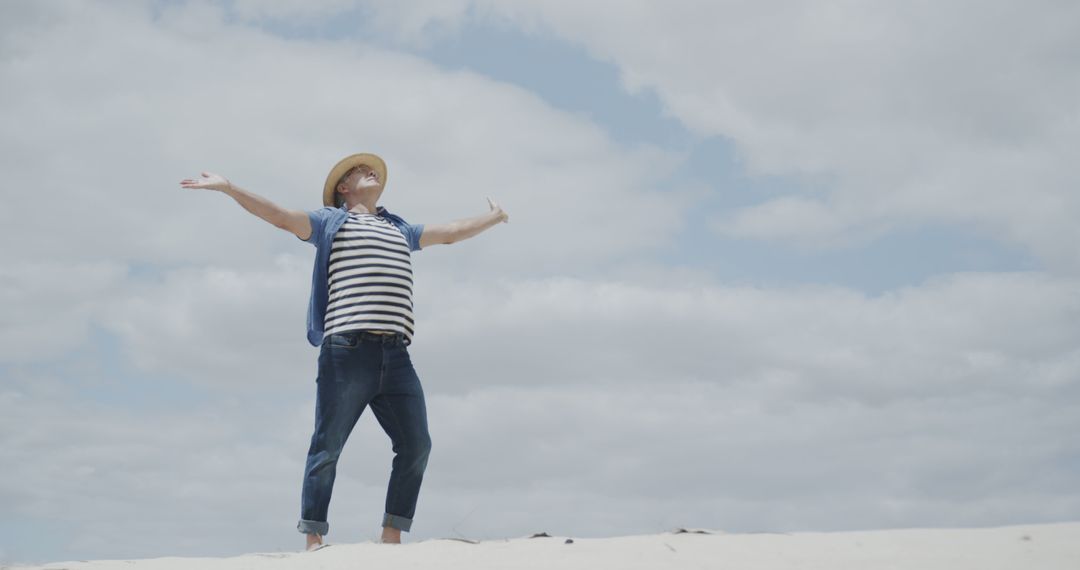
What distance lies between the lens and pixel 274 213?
23.1 feet

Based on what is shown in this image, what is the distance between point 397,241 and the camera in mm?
7406

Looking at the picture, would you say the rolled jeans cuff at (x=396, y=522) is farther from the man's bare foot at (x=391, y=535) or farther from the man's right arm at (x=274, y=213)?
the man's right arm at (x=274, y=213)

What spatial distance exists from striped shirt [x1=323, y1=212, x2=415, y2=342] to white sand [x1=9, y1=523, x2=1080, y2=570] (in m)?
1.65

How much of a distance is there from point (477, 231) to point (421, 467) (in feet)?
6.02

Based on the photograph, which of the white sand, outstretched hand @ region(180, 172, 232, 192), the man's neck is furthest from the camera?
the man's neck

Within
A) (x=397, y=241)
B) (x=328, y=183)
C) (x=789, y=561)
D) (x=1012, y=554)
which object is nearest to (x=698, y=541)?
(x=789, y=561)

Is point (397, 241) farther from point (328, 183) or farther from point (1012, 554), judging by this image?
point (1012, 554)

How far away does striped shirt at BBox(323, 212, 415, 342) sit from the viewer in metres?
7.05

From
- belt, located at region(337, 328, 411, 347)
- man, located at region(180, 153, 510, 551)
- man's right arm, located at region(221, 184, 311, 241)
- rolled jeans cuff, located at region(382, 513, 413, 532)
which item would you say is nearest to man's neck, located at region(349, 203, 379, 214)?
man, located at region(180, 153, 510, 551)

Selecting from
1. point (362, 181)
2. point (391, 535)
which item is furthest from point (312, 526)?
point (362, 181)

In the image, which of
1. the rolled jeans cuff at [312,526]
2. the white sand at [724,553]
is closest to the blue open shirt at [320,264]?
the rolled jeans cuff at [312,526]

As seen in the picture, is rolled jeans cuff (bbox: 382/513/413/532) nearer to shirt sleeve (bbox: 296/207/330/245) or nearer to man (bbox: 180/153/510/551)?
man (bbox: 180/153/510/551)

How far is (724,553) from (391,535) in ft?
8.57

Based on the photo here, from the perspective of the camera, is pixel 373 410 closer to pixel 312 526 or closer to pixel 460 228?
pixel 312 526
